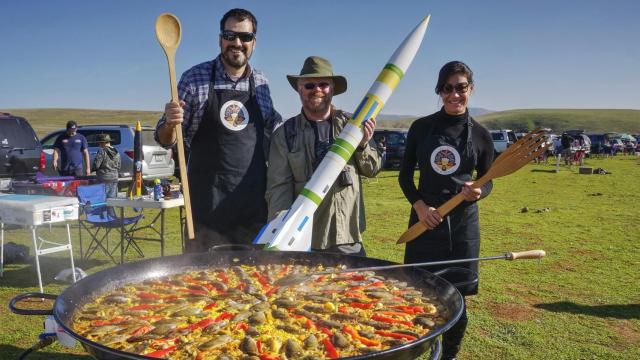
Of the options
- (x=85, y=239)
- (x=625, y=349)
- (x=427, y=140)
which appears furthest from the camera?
(x=85, y=239)

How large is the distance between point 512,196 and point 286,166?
17.1m

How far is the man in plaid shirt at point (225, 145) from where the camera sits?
13.5 ft

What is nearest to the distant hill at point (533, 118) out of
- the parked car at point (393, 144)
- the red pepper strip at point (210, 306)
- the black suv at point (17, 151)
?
the parked car at point (393, 144)

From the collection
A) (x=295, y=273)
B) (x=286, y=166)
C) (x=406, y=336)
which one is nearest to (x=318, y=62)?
(x=286, y=166)

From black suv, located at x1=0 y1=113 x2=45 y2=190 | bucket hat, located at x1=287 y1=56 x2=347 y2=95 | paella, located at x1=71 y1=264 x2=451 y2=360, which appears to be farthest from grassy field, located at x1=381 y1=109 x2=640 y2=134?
paella, located at x1=71 y1=264 x2=451 y2=360

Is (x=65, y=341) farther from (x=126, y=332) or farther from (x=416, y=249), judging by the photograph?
(x=416, y=249)

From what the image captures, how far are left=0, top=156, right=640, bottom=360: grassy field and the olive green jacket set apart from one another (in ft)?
8.41

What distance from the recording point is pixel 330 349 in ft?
7.45

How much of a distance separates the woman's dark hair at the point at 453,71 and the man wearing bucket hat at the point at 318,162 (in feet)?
2.71

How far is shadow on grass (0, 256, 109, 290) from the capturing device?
7.61 meters

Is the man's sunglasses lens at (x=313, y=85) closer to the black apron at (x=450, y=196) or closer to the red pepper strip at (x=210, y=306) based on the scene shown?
the black apron at (x=450, y=196)

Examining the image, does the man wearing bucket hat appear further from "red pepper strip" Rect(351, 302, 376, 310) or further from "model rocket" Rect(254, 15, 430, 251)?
"red pepper strip" Rect(351, 302, 376, 310)

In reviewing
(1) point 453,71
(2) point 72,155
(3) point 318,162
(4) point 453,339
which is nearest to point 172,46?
(3) point 318,162

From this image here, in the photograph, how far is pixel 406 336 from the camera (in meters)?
2.43
